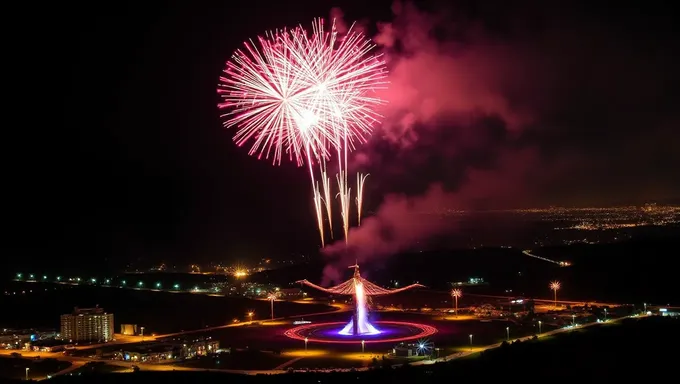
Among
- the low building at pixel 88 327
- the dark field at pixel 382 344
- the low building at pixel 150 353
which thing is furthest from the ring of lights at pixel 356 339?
the low building at pixel 88 327

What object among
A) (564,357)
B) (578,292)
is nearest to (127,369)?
(564,357)

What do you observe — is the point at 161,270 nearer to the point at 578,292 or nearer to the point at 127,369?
the point at 578,292

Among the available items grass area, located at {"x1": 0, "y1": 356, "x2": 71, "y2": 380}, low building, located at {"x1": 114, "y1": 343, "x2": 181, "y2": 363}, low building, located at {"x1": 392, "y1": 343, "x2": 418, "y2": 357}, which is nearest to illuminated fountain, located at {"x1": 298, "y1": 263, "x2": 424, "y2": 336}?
low building, located at {"x1": 392, "y1": 343, "x2": 418, "y2": 357}

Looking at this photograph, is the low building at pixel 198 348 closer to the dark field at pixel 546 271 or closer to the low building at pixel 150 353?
the low building at pixel 150 353

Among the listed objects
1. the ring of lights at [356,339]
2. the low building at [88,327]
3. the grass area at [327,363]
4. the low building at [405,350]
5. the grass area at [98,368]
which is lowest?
the grass area at [327,363]

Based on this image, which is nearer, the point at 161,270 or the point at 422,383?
the point at 422,383

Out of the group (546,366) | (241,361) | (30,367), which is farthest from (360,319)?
(546,366)

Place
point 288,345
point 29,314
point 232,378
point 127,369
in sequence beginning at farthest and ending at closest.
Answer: point 29,314 → point 288,345 → point 127,369 → point 232,378
